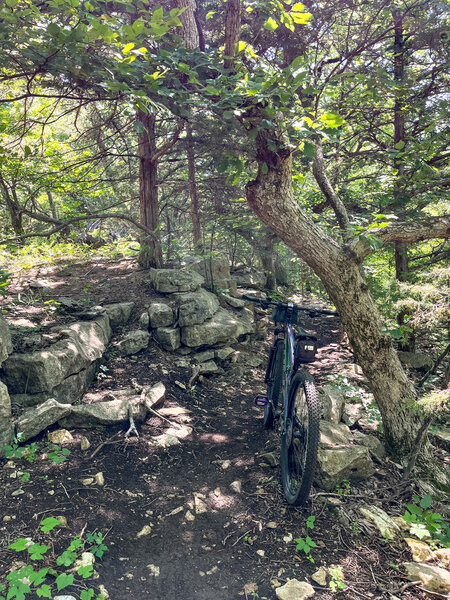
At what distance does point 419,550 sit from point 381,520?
353 mm

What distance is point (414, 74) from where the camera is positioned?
6457 mm

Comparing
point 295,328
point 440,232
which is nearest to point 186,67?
point 295,328

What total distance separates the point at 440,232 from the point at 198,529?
156 inches

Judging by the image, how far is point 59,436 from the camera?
3.51m

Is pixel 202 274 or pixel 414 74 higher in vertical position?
pixel 414 74

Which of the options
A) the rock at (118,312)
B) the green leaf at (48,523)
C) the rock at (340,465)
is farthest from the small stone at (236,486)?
the rock at (118,312)

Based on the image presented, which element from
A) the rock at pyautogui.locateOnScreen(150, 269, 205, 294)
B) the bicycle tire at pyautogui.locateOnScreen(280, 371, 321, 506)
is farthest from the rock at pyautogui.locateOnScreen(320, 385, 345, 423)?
the rock at pyautogui.locateOnScreen(150, 269, 205, 294)

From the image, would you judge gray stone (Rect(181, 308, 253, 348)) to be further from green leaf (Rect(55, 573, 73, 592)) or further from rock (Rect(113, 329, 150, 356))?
green leaf (Rect(55, 573, 73, 592))

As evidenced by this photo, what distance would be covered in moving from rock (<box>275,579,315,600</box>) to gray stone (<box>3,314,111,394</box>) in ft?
9.28

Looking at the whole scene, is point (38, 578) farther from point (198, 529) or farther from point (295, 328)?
point (295, 328)

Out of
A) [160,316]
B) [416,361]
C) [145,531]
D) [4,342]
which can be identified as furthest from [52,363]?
[416,361]

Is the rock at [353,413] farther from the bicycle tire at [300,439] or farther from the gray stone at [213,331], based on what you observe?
the gray stone at [213,331]

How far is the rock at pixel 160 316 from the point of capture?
6078 millimetres

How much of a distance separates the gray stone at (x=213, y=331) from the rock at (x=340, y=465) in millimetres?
3185
